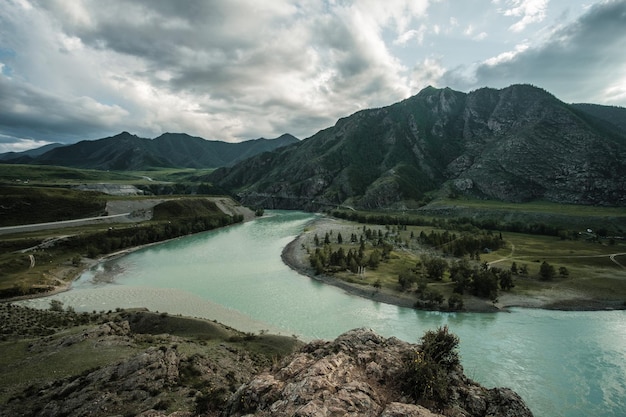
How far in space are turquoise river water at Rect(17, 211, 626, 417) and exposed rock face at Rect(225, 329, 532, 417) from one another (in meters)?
25.1

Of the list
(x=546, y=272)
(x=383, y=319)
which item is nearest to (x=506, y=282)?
(x=546, y=272)

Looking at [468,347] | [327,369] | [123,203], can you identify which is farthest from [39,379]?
[123,203]

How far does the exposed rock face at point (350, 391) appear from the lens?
1161 centimetres

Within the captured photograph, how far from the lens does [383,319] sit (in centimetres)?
5469

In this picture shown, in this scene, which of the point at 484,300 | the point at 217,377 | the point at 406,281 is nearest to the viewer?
the point at 217,377

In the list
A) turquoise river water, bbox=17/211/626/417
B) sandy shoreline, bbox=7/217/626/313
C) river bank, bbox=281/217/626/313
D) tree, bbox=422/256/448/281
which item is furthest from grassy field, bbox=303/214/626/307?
turquoise river water, bbox=17/211/626/417

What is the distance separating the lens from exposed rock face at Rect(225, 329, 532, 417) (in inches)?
457

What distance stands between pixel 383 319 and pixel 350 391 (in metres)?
45.0

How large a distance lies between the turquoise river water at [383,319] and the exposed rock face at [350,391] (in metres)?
25.1

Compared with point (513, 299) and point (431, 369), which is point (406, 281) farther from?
point (431, 369)

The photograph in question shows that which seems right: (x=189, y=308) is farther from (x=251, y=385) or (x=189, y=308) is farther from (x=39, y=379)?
(x=251, y=385)

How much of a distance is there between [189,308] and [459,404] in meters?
53.8

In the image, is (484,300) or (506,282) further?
(506,282)

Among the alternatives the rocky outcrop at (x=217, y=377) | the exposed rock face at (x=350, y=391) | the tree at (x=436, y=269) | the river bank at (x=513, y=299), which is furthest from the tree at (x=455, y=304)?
the exposed rock face at (x=350, y=391)
